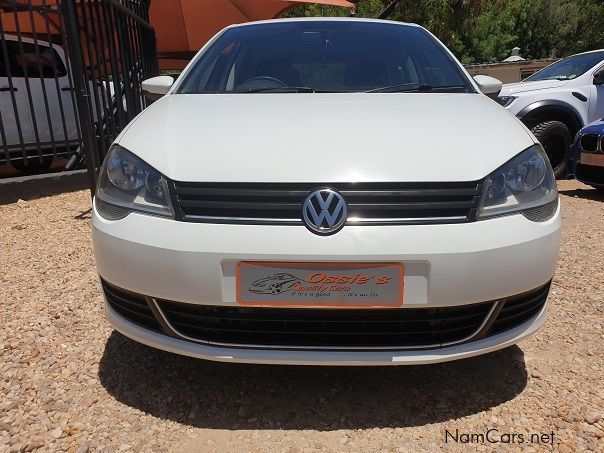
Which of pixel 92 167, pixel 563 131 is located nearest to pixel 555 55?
pixel 563 131

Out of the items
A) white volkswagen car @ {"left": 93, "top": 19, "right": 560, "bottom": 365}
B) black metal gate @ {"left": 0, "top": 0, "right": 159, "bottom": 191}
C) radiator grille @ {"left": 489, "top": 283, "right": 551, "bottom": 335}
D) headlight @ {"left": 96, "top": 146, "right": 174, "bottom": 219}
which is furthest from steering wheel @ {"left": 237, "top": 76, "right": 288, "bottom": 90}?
black metal gate @ {"left": 0, "top": 0, "right": 159, "bottom": 191}

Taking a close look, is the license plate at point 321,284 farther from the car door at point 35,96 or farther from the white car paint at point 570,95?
the white car paint at point 570,95

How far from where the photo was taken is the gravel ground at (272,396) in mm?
1666

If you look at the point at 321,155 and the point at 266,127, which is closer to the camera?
the point at 321,155

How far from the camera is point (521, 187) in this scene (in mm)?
1716

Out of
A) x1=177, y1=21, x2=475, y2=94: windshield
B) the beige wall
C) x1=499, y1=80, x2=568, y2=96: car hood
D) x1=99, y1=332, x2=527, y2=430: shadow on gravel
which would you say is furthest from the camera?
the beige wall

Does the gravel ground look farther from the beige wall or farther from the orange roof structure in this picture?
the beige wall

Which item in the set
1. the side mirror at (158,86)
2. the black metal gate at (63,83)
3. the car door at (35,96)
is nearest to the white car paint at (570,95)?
the black metal gate at (63,83)

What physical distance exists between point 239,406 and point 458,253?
93 cm

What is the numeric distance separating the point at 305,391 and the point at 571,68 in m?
6.67

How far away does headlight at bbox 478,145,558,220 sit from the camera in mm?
1641

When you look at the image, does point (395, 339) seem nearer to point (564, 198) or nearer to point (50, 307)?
point (50, 307)

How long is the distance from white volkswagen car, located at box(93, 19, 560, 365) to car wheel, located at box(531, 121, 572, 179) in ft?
15.9

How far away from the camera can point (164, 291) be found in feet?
5.28
